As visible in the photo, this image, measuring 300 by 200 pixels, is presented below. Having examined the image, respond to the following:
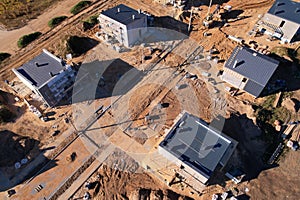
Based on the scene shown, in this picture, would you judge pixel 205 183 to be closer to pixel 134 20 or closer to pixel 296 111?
pixel 296 111

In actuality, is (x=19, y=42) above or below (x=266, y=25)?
below

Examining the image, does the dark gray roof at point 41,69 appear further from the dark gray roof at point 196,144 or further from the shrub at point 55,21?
the dark gray roof at point 196,144

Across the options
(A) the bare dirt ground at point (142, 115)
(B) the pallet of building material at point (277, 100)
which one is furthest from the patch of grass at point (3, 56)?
(B) the pallet of building material at point (277, 100)

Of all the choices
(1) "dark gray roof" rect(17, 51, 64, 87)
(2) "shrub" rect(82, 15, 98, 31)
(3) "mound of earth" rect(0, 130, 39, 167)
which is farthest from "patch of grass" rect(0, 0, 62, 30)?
(3) "mound of earth" rect(0, 130, 39, 167)

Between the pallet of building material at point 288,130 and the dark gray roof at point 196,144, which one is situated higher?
the dark gray roof at point 196,144

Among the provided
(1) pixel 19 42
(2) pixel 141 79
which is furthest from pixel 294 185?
(1) pixel 19 42

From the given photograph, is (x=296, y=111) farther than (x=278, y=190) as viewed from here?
Yes

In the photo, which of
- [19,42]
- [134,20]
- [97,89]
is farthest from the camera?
[19,42]
